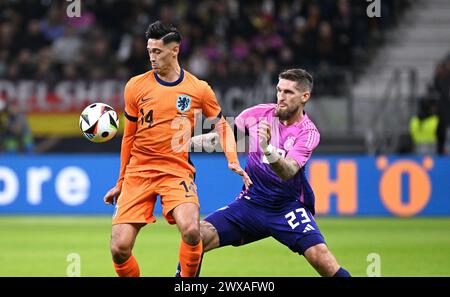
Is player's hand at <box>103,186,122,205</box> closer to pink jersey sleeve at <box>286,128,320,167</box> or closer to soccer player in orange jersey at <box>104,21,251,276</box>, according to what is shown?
soccer player in orange jersey at <box>104,21,251,276</box>

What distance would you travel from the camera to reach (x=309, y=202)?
26.7 ft

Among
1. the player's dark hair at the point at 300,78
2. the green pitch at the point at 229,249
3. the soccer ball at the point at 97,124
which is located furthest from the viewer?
the green pitch at the point at 229,249

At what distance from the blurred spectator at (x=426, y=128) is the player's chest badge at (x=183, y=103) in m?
11.3

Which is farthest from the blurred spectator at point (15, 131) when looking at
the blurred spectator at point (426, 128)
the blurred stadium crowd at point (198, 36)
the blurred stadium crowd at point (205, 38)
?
the blurred spectator at point (426, 128)

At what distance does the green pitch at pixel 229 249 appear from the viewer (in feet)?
34.4

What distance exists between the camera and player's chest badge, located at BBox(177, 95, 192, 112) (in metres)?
8.08

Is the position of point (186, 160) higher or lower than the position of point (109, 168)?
higher

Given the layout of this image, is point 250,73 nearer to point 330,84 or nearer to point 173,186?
point 330,84

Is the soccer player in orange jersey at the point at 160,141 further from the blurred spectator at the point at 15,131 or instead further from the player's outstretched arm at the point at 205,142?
the blurred spectator at the point at 15,131

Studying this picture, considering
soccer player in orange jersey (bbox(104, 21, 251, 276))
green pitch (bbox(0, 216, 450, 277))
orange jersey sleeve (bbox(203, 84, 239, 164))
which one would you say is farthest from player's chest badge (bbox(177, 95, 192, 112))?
green pitch (bbox(0, 216, 450, 277))

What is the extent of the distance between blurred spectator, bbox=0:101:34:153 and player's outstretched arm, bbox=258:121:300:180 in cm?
1226
